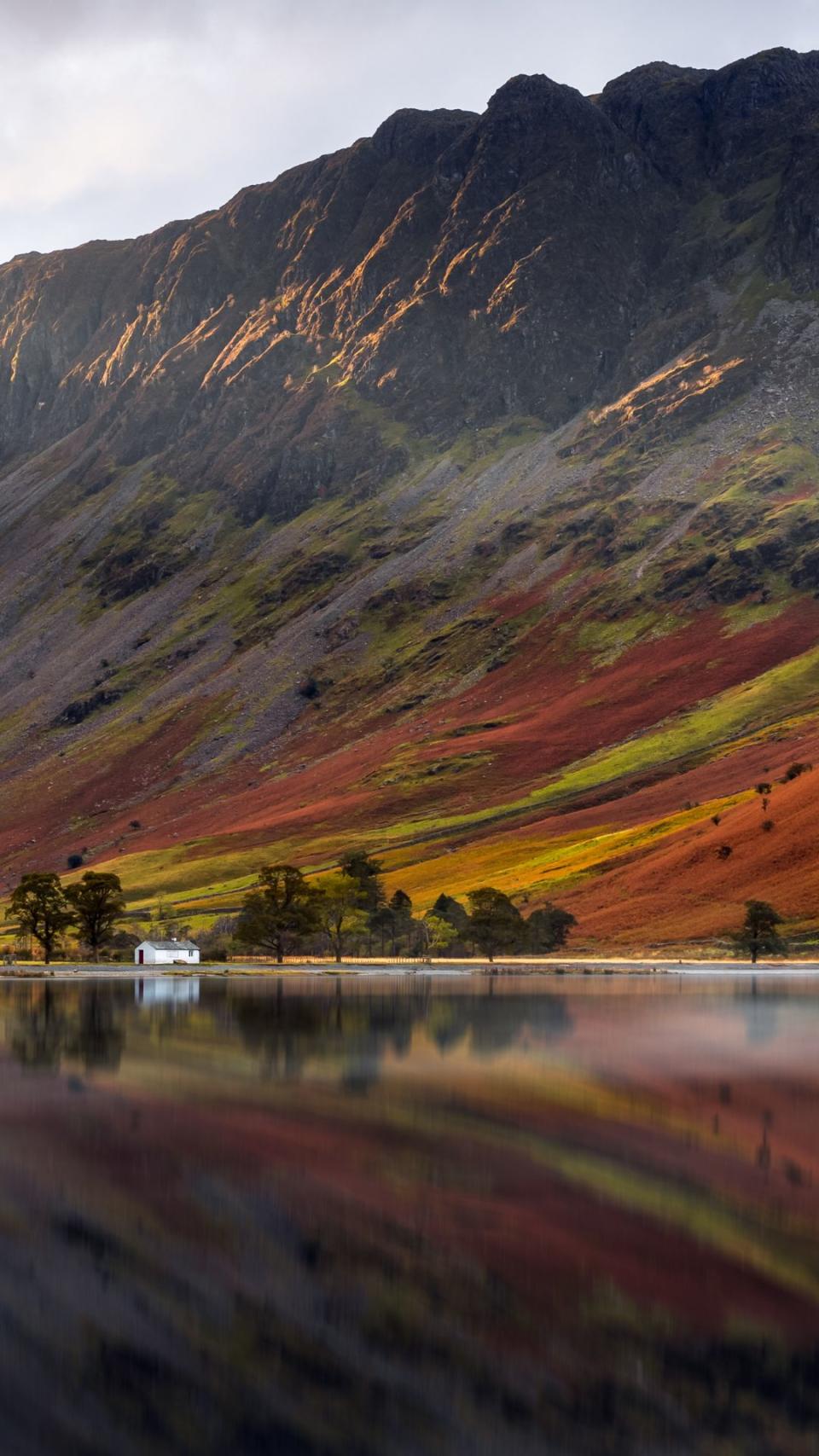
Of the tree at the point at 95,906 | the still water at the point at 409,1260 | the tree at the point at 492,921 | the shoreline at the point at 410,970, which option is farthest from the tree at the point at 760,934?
the still water at the point at 409,1260

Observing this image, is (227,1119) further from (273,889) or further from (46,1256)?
(273,889)

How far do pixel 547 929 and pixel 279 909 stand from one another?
34.2 metres

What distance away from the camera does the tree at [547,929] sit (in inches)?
6068

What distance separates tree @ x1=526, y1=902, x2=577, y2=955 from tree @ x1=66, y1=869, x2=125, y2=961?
45619mm

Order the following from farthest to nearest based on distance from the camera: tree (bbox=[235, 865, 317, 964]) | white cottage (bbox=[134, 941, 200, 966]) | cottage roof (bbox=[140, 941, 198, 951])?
cottage roof (bbox=[140, 941, 198, 951]) < white cottage (bbox=[134, 941, 200, 966]) < tree (bbox=[235, 865, 317, 964])

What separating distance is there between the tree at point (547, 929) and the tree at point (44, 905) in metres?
50.6

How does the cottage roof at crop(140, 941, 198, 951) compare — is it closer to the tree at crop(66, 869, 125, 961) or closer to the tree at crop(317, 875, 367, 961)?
the tree at crop(66, 869, 125, 961)

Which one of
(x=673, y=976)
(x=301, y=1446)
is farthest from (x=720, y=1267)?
(x=673, y=976)

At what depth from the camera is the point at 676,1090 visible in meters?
39.7

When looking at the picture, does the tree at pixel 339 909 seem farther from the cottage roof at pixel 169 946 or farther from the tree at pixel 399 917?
the cottage roof at pixel 169 946

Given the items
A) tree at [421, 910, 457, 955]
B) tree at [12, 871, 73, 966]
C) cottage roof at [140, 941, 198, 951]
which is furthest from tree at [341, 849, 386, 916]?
tree at [12, 871, 73, 966]

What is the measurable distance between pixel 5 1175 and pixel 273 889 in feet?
353

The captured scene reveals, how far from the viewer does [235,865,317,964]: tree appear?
132m

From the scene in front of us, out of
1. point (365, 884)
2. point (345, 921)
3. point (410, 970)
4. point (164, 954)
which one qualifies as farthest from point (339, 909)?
point (164, 954)
